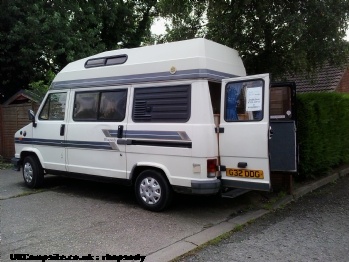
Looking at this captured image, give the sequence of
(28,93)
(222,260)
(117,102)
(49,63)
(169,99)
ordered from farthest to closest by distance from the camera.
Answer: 1. (49,63)
2. (28,93)
3. (117,102)
4. (169,99)
5. (222,260)

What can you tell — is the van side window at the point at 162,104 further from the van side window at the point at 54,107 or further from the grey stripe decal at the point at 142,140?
the van side window at the point at 54,107

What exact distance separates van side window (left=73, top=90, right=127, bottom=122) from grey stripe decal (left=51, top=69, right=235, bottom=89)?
6.8 inches

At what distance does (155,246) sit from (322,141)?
5218mm

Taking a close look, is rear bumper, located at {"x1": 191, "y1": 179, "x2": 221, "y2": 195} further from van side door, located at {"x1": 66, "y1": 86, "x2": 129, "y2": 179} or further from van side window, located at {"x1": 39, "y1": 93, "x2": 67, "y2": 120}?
van side window, located at {"x1": 39, "y1": 93, "x2": 67, "y2": 120}

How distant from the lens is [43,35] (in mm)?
13391

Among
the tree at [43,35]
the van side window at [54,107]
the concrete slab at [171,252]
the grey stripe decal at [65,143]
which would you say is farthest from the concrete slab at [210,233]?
the tree at [43,35]

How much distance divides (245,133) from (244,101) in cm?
49

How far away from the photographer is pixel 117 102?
6555mm

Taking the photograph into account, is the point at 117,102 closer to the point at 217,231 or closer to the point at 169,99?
the point at 169,99

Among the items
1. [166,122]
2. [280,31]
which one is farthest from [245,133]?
[280,31]

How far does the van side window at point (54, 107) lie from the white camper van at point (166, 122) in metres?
0.04

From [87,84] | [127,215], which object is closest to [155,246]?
[127,215]

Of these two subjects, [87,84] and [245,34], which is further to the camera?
[245,34]

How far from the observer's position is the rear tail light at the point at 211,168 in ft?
18.1
